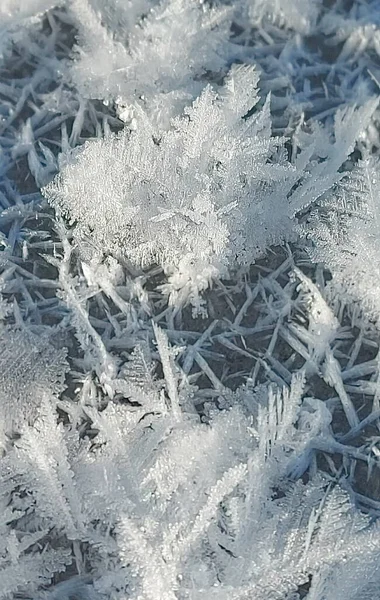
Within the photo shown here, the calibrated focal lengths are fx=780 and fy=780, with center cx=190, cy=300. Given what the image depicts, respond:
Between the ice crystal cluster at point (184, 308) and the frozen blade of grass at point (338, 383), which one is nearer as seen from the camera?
the ice crystal cluster at point (184, 308)

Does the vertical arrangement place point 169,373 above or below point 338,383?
above

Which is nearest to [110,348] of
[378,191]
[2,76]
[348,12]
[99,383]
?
[99,383]

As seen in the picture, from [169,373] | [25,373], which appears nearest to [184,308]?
[169,373]

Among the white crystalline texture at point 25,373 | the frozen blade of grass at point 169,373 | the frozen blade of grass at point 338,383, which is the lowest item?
the frozen blade of grass at point 338,383

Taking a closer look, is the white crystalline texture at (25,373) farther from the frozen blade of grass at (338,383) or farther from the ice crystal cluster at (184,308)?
the frozen blade of grass at (338,383)

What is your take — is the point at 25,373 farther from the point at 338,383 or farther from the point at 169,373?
the point at 338,383

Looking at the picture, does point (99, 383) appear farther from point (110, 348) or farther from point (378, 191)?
point (378, 191)

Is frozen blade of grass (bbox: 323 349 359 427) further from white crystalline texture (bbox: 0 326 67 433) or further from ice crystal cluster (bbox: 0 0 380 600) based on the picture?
white crystalline texture (bbox: 0 326 67 433)

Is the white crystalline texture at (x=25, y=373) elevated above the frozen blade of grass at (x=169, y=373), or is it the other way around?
the white crystalline texture at (x=25, y=373)

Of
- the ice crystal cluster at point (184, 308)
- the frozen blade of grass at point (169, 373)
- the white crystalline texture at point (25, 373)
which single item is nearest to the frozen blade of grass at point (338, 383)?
the ice crystal cluster at point (184, 308)
